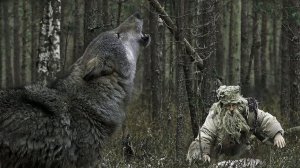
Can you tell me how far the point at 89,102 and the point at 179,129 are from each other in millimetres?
2860

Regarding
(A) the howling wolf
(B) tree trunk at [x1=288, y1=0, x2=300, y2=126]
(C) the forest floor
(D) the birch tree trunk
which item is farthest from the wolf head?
(B) tree trunk at [x1=288, y1=0, x2=300, y2=126]

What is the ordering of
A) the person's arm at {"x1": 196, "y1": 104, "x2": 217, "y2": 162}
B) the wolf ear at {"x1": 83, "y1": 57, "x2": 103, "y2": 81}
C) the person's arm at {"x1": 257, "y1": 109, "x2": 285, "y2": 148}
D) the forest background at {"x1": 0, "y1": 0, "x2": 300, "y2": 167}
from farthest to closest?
the forest background at {"x1": 0, "y1": 0, "x2": 300, "y2": 167}, the person's arm at {"x1": 196, "y1": 104, "x2": 217, "y2": 162}, the person's arm at {"x1": 257, "y1": 109, "x2": 285, "y2": 148}, the wolf ear at {"x1": 83, "y1": 57, "x2": 103, "y2": 81}

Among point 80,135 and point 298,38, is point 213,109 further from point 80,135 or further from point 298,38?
point 298,38

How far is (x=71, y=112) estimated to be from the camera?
206 inches

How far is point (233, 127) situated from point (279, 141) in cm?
66

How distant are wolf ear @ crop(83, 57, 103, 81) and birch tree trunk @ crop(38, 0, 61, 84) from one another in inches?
217

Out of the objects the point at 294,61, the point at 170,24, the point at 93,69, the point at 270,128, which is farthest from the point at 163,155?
the point at 294,61

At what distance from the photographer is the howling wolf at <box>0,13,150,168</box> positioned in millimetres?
4977

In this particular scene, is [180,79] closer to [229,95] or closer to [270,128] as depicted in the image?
[229,95]

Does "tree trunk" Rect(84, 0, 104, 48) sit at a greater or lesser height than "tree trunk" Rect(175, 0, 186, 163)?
greater

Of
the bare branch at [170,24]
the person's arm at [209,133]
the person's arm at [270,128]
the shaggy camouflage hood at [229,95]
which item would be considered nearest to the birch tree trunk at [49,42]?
the bare branch at [170,24]

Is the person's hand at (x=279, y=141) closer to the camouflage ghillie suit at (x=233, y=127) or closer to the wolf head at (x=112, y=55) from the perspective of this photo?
the camouflage ghillie suit at (x=233, y=127)

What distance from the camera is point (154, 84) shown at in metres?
15.5

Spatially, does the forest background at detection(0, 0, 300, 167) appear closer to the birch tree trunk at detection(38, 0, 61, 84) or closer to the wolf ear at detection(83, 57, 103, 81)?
the birch tree trunk at detection(38, 0, 61, 84)
